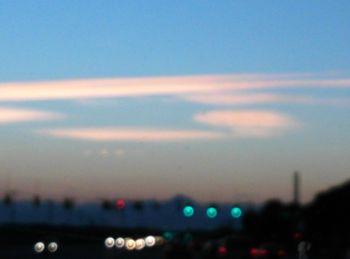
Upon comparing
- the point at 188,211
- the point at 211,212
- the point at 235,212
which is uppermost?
the point at 188,211

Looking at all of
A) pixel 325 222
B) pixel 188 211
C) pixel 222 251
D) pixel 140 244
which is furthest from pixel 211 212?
pixel 140 244

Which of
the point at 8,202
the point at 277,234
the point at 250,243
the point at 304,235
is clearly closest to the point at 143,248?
the point at 277,234

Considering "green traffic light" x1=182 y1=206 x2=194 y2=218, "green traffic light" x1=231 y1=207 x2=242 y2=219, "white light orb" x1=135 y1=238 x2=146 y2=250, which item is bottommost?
"white light orb" x1=135 y1=238 x2=146 y2=250

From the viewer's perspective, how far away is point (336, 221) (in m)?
75.8

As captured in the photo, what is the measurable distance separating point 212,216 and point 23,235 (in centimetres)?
6306

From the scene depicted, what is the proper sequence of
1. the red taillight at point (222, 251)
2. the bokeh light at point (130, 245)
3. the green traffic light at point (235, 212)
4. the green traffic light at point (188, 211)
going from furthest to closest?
the bokeh light at point (130, 245) < the green traffic light at point (235, 212) < the green traffic light at point (188, 211) < the red taillight at point (222, 251)

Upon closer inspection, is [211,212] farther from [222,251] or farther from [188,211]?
[222,251]

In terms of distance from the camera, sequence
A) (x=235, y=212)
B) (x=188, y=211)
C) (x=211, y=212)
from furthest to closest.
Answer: (x=235, y=212) → (x=211, y=212) → (x=188, y=211)

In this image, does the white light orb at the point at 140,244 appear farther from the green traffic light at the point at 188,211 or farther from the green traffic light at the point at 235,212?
the green traffic light at the point at 188,211

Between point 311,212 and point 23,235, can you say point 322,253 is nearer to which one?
point 311,212

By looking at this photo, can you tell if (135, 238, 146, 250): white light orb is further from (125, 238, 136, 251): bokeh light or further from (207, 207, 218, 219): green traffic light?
(207, 207, 218, 219): green traffic light

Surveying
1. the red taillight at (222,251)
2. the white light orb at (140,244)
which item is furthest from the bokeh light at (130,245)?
the red taillight at (222,251)

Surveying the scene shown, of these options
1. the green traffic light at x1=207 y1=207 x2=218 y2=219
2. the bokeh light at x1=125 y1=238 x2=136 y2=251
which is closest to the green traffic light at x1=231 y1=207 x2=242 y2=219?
the green traffic light at x1=207 y1=207 x2=218 y2=219

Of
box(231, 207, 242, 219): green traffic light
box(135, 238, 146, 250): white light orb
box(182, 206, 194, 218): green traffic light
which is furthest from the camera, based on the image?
box(135, 238, 146, 250): white light orb
